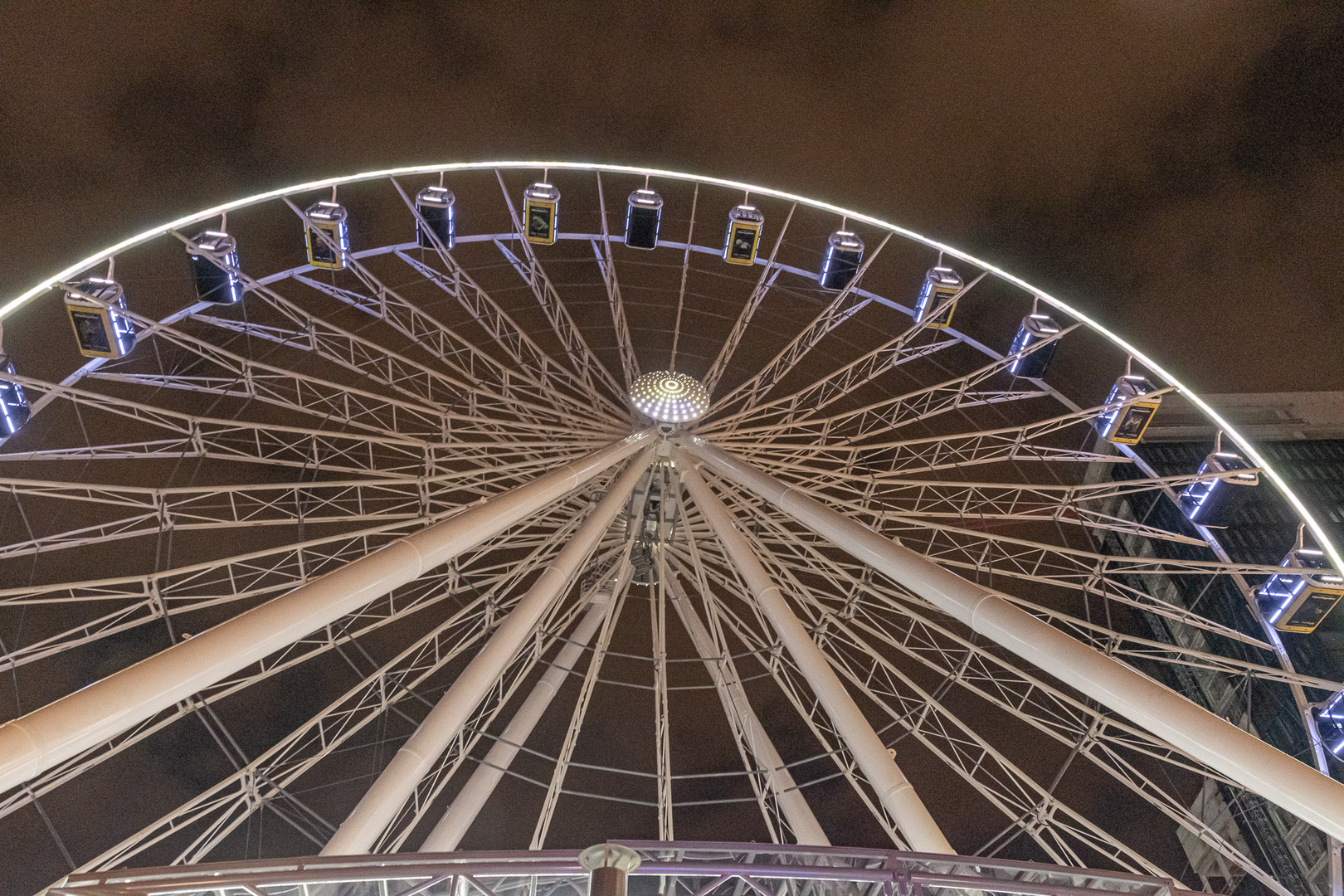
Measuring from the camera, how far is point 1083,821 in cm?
1762

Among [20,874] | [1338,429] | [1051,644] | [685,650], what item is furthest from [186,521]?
[1338,429]

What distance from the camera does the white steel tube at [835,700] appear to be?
44.6 ft

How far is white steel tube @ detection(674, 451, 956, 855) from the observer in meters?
13.6

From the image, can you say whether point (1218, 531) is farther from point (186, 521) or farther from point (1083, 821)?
point (186, 521)

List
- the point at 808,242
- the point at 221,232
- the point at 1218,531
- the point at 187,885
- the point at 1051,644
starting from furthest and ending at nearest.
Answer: the point at 1218,531 → the point at 808,242 → the point at 221,232 → the point at 1051,644 → the point at 187,885

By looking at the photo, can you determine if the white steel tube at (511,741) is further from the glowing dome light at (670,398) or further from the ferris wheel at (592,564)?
the glowing dome light at (670,398)

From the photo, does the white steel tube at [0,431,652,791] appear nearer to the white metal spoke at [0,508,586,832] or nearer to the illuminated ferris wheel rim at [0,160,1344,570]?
the white metal spoke at [0,508,586,832]

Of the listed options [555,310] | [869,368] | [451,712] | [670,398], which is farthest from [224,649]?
[869,368]

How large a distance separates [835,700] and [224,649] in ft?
28.8

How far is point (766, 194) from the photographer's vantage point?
23.6 metres

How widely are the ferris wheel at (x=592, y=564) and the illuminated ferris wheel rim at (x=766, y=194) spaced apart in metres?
0.12

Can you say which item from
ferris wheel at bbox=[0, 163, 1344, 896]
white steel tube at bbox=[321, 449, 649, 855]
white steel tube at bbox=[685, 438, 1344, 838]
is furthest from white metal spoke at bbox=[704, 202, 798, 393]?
white steel tube at bbox=[685, 438, 1344, 838]

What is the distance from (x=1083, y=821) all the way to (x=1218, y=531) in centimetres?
4019

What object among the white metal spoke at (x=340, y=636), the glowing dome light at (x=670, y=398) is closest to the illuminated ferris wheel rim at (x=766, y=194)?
the glowing dome light at (x=670, y=398)
